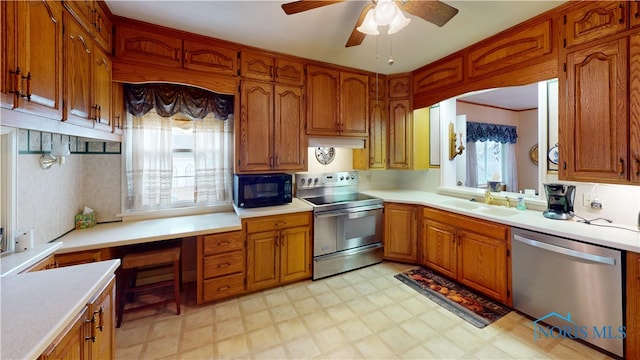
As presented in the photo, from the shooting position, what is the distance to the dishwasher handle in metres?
1.61

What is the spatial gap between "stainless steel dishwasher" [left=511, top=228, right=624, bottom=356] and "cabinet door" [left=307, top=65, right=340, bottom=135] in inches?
85.4

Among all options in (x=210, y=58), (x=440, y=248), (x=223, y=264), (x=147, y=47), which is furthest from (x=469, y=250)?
(x=147, y=47)

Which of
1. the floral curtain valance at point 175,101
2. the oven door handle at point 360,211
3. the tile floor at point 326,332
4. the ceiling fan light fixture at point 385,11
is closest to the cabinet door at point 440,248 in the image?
the tile floor at point 326,332

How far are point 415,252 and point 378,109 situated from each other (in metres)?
1.99

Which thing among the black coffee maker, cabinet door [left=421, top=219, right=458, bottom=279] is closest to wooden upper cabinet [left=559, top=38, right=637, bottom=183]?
the black coffee maker

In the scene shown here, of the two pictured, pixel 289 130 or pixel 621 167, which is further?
pixel 289 130

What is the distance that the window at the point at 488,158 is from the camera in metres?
4.20

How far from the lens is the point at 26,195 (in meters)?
1.59

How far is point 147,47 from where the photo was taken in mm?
2148

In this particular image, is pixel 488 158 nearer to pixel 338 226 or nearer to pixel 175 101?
pixel 338 226

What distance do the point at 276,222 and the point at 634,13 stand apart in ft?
10.3

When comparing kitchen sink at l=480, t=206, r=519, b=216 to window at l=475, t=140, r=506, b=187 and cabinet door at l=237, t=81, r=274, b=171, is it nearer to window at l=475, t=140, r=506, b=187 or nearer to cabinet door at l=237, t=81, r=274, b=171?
window at l=475, t=140, r=506, b=187

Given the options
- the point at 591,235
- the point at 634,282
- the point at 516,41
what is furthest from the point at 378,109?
the point at 634,282

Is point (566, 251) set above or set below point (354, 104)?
below
